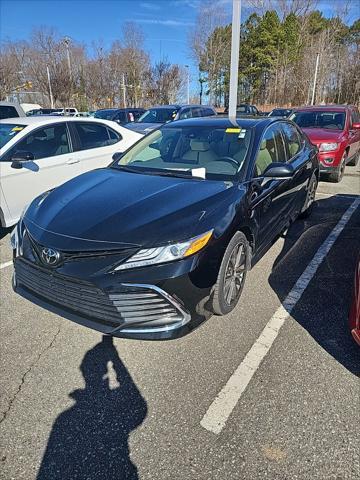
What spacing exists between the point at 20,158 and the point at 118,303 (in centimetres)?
324

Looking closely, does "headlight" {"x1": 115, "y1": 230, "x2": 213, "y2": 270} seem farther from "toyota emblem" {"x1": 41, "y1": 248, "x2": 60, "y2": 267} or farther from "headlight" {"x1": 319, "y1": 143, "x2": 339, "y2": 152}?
"headlight" {"x1": 319, "y1": 143, "x2": 339, "y2": 152}

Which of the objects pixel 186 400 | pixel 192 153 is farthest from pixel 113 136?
pixel 186 400

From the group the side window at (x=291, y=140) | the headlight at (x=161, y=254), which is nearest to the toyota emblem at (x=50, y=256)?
the headlight at (x=161, y=254)

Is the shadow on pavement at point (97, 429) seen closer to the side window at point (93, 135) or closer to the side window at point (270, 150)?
the side window at point (270, 150)

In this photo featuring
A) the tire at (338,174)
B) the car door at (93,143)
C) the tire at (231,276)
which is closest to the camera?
the tire at (231,276)

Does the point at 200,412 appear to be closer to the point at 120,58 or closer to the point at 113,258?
the point at 113,258

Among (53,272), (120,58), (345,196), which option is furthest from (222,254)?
(120,58)

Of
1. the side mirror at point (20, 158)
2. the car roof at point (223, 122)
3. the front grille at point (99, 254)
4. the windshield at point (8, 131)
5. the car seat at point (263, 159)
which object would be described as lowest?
the front grille at point (99, 254)

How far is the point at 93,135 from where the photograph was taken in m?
5.99

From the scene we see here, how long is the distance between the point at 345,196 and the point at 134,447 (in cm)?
659

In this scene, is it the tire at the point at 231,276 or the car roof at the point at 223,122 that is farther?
the car roof at the point at 223,122

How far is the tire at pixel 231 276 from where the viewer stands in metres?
2.70

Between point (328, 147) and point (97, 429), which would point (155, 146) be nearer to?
point (97, 429)

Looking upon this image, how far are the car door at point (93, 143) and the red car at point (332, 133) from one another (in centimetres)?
436
